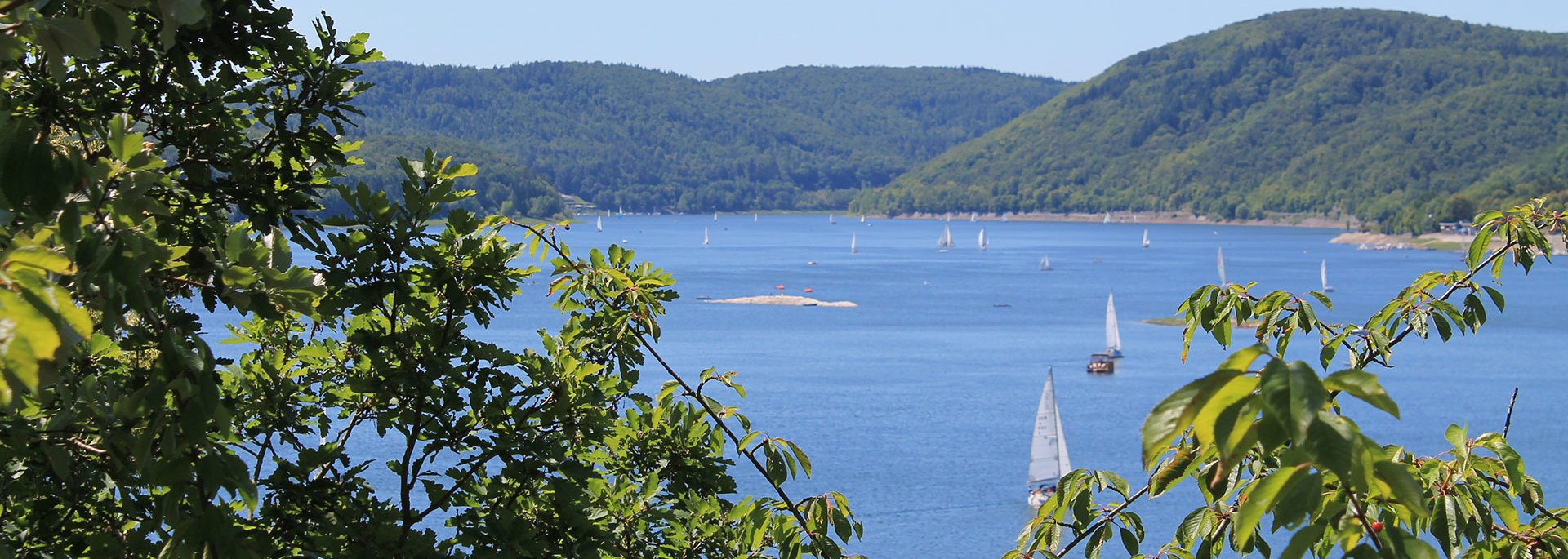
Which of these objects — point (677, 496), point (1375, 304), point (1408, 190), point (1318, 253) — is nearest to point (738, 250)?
point (1318, 253)

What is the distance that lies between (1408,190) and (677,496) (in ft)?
557

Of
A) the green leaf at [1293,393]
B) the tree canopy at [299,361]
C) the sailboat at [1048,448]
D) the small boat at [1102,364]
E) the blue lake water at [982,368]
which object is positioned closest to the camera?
the green leaf at [1293,393]

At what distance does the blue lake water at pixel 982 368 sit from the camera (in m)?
33.7

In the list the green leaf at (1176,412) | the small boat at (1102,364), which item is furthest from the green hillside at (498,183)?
the green leaf at (1176,412)

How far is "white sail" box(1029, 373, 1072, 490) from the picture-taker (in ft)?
108

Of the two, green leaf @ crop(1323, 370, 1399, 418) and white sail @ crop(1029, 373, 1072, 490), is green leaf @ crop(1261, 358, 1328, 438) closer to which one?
green leaf @ crop(1323, 370, 1399, 418)

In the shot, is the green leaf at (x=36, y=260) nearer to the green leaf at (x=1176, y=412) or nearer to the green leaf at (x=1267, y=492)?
the green leaf at (x=1176, y=412)

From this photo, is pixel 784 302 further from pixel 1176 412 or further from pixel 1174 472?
pixel 1176 412

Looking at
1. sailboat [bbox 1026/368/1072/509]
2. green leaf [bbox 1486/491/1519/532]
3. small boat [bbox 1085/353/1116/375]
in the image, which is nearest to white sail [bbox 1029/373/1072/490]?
sailboat [bbox 1026/368/1072/509]

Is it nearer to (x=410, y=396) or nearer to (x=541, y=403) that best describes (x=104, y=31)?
(x=410, y=396)

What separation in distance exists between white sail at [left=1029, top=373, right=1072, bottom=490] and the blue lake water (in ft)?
2.80

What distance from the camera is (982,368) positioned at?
173 feet

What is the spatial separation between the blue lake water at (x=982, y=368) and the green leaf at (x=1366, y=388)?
4474 millimetres

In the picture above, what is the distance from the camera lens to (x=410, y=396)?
160 inches
